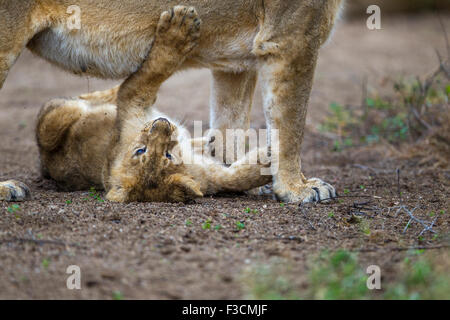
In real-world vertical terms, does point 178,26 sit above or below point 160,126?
above

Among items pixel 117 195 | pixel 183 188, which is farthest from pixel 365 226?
pixel 117 195

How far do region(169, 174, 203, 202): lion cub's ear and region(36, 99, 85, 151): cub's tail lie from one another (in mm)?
1308

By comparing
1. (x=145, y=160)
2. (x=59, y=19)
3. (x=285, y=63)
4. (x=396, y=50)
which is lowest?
(x=145, y=160)

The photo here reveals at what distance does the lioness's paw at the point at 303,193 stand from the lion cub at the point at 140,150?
0.67ft

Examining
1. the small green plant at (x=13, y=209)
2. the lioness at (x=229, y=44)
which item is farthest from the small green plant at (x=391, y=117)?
the small green plant at (x=13, y=209)

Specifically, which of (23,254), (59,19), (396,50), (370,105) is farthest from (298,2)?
(396,50)

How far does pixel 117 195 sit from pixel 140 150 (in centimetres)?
44

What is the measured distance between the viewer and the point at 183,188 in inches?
173

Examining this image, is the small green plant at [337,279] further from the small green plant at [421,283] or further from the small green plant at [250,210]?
the small green plant at [250,210]

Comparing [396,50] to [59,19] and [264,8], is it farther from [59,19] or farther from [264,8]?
[59,19]

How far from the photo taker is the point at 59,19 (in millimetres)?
4293

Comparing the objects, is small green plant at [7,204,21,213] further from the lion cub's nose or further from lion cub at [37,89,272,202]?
the lion cub's nose

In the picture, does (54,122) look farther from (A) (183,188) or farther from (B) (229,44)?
(B) (229,44)

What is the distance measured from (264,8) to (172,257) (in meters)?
2.15
